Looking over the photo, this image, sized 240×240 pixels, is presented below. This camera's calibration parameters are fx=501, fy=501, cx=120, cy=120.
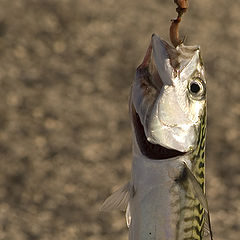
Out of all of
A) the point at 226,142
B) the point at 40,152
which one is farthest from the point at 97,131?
the point at 226,142

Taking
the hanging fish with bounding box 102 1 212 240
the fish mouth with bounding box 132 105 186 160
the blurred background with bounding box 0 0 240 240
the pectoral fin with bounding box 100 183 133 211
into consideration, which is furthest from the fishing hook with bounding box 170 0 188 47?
the blurred background with bounding box 0 0 240 240

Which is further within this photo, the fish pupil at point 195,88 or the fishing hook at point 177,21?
the fish pupil at point 195,88

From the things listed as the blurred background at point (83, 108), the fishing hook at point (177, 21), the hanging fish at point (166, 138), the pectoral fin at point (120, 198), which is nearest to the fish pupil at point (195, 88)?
the hanging fish at point (166, 138)

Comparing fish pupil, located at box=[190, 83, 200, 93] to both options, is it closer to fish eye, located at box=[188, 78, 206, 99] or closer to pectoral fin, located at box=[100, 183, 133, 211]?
fish eye, located at box=[188, 78, 206, 99]

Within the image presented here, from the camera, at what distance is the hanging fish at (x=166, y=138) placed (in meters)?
1.83

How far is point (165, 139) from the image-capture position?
5.97 ft

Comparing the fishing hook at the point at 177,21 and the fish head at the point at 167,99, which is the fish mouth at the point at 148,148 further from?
the fishing hook at the point at 177,21

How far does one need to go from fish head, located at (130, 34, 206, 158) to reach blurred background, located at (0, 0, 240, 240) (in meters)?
2.54

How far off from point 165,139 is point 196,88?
0.78 ft

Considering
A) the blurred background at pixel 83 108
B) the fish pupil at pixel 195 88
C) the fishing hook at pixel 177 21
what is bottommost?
the blurred background at pixel 83 108

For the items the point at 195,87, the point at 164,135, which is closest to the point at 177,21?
the point at 195,87

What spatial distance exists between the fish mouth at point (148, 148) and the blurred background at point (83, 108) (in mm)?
2513

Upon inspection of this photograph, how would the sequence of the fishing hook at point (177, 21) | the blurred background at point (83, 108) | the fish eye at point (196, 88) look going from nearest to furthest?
the fishing hook at point (177, 21), the fish eye at point (196, 88), the blurred background at point (83, 108)

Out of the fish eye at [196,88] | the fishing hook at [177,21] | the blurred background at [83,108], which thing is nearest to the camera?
the fishing hook at [177,21]
